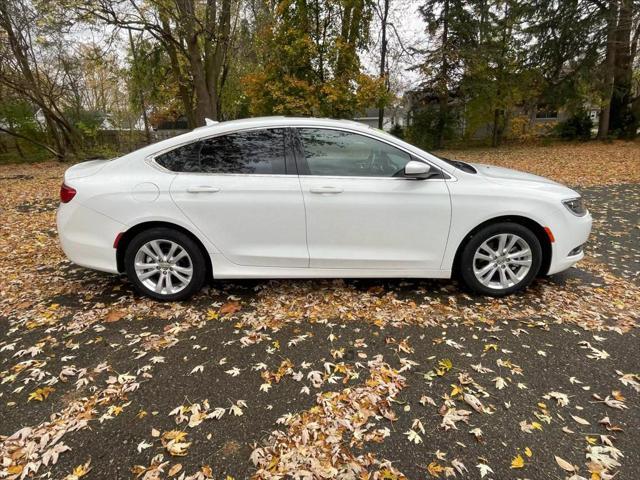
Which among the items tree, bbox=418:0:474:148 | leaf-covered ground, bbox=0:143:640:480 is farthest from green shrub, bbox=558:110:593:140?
leaf-covered ground, bbox=0:143:640:480

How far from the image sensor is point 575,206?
356 centimetres

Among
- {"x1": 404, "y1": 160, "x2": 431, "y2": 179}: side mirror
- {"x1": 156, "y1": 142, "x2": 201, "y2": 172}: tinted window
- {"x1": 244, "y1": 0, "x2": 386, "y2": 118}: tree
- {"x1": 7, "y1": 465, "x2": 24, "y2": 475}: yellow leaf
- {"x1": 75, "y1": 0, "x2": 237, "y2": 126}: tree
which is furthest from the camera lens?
{"x1": 244, "y1": 0, "x2": 386, "y2": 118}: tree

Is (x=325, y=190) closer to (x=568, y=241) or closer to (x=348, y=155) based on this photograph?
(x=348, y=155)

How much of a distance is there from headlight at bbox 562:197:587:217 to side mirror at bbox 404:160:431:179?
53.3 inches

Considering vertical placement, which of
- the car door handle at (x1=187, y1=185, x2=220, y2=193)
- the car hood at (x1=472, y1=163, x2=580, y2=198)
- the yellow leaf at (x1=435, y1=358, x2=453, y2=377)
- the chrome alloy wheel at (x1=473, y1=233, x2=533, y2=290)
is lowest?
the yellow leaf at (x1=435, y1=358, x2=453, y2=377)

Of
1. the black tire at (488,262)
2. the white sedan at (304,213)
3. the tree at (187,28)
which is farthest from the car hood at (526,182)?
the tree at (187,28)

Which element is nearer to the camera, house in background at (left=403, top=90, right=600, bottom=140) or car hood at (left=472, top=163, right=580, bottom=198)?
car hood at (left=472, top=163, right=580, bottom=198)

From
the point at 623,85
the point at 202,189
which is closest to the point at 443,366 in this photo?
the point at 202,189

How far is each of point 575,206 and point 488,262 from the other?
96 centimetres

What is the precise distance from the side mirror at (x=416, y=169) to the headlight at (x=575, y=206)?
4.44ft

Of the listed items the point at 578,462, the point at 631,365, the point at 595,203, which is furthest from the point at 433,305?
the point at 595,203

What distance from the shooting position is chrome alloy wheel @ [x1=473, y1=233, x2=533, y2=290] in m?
3.50

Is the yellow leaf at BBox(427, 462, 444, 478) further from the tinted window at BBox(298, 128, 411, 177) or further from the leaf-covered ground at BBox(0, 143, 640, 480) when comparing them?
the tinted window at BBox(298, 128, 411, 177)

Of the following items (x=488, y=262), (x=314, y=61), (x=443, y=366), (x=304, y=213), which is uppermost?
(x=314, y=61)
